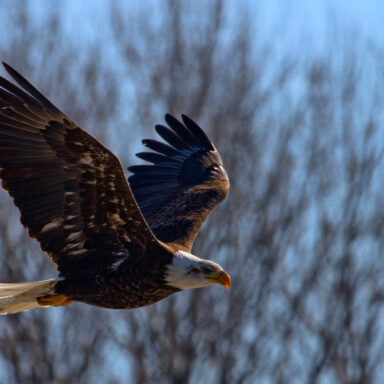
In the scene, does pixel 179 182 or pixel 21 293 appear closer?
pixel 21 293

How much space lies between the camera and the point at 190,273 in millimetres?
6148

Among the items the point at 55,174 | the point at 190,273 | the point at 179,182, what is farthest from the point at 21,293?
the point at 179,182

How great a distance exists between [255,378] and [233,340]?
557 millimetres

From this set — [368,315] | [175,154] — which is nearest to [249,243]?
[368,315]

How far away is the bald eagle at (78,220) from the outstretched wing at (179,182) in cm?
32

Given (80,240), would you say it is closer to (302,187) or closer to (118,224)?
(118,224)

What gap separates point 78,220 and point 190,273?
2.26 feet

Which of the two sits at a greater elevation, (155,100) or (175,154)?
(155,100)

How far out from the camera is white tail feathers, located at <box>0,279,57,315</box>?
6.23 metres

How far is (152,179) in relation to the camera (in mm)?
7980

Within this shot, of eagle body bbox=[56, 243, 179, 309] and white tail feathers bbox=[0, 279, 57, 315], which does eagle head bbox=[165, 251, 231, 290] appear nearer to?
eagle body bbox=[56, 243, 179, 309]

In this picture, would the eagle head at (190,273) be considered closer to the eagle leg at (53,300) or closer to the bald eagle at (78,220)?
the bald eagle at (78,220)

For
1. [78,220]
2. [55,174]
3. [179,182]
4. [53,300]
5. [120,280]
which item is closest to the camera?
[55,174]

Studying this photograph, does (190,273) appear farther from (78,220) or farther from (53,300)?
(53,300)
